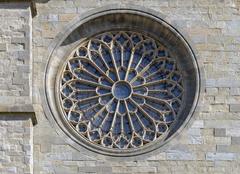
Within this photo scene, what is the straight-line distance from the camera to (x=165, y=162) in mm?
20234

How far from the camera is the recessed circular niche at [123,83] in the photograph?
20594 millimetres

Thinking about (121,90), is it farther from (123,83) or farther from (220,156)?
(220,156)

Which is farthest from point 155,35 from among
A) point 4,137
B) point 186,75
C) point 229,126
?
point 4,137

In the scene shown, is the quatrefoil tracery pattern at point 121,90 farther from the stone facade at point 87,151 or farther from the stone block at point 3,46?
the stone block at point 3,46

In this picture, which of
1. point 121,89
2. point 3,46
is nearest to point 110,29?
point 121,89

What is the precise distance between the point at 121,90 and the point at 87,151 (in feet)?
5.26

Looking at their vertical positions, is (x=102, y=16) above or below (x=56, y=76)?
above

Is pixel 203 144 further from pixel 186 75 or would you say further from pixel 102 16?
pixel 102 16

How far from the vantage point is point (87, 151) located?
20297 millimetres

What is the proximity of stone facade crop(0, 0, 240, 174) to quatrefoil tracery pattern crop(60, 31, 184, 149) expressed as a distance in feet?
1.81

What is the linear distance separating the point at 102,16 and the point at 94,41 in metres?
0.59

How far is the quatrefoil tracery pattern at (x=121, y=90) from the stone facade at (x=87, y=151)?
553mm

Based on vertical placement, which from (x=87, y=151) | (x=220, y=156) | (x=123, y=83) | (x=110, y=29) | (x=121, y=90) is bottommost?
(x=220, y=156)

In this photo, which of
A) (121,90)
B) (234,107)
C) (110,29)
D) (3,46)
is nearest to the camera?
(3,46)
